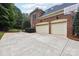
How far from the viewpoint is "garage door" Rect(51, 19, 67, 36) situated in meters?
13.7

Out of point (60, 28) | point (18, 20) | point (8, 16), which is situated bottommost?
point (60, 28)

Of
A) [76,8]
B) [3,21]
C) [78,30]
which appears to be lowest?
[78,30]

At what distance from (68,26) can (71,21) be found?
0.51m

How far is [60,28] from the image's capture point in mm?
14195

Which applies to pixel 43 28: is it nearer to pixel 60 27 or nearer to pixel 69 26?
pixel 60 27

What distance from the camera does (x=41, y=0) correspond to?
9078 mm

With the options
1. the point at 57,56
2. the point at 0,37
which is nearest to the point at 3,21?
the point at 0,37

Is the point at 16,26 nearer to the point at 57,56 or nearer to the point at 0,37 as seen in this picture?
the point at 0,37

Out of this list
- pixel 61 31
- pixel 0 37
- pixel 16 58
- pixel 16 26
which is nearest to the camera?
pixel 16 58

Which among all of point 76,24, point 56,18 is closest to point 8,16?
point 56,18

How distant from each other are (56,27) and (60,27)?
0.86 m

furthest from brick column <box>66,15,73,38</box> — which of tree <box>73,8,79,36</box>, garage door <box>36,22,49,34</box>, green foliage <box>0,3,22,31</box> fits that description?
green foliage <box>0,3,22,31</box>

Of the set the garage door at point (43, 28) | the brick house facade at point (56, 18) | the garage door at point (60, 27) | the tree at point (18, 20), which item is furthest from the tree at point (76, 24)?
the tree at point (18, 20)

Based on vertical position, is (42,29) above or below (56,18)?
below
